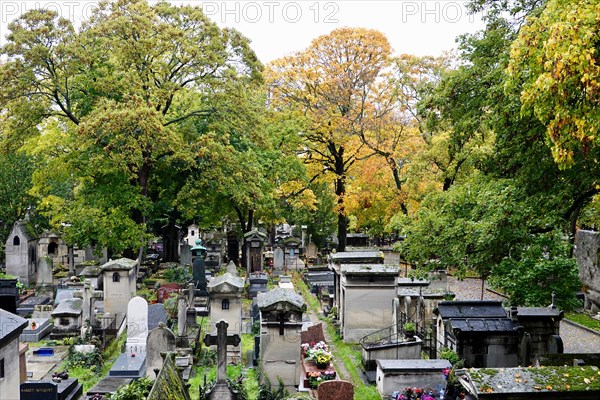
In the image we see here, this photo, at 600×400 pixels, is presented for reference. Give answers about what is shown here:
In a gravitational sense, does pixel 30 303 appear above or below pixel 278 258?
below

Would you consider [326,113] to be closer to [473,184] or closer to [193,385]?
[473,184]

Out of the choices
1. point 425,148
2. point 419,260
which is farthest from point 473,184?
point 425,148

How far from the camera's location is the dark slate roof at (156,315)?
17.9 meters

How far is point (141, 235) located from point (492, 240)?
14.4 metres

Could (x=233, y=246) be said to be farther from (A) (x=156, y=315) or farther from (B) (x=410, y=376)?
(B) (x=410, y=376)

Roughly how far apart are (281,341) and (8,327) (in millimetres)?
5695

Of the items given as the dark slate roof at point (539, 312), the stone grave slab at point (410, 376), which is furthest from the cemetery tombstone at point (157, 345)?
the dark slate roof at point (539, 312)

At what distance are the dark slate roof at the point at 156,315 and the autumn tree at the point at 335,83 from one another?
13.5 meters

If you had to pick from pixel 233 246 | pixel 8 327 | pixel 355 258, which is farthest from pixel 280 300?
pixel 233 246

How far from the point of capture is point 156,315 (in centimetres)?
1842

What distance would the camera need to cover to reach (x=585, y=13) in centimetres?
841

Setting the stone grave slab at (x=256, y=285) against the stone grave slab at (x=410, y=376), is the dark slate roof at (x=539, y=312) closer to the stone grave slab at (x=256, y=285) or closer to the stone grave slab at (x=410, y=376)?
the stone grave slab at (x=410, y=376)

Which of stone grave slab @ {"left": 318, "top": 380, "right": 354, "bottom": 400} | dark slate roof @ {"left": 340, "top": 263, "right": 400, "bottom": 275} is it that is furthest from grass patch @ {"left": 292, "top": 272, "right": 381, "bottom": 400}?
dark slate roof @ {"left": 340, "top": 263, "right": 400, "bottom": 275}

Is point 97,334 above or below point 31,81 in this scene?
below
